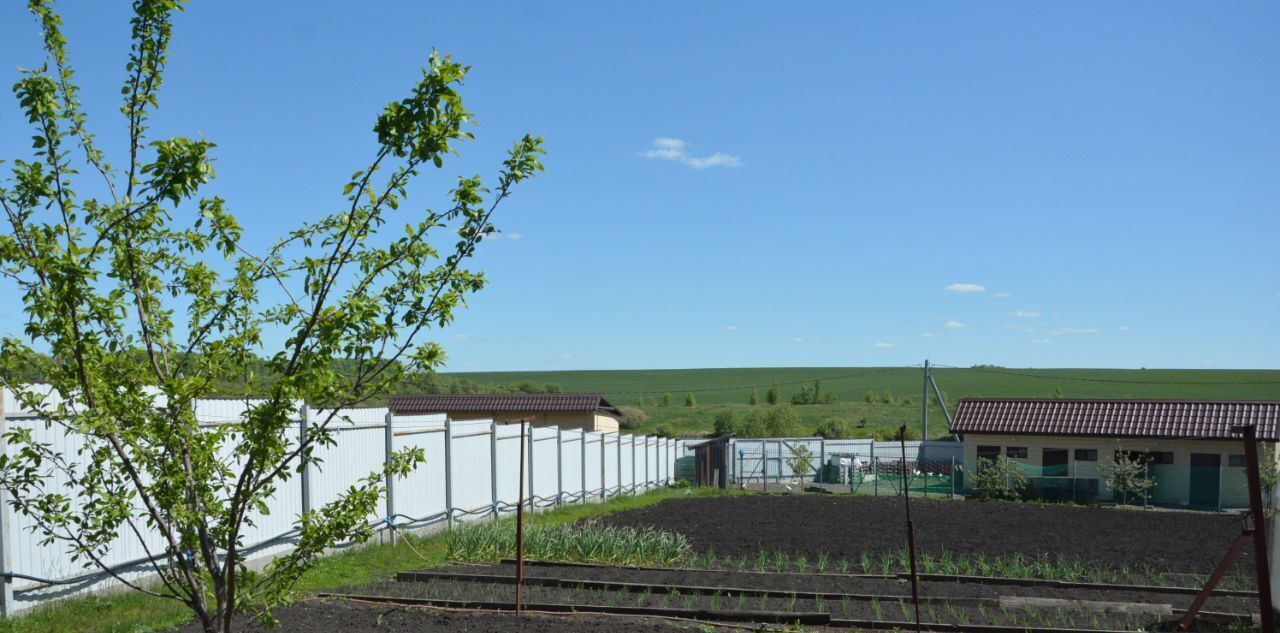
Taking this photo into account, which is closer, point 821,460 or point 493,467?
point 493,467

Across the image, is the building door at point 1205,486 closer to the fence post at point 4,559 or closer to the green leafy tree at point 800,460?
the green leafy tree at point 800,460

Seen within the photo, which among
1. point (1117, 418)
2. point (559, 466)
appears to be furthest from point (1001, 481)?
point (559, 466)

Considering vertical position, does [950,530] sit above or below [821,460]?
above

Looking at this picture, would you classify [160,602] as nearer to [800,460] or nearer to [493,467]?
[493,467]

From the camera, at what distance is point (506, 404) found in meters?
37.3

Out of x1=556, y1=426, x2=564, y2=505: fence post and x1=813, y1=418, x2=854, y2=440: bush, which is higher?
x1=556, y1=426, x2=564, y2=505: fence post

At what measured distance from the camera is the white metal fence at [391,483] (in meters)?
8.48

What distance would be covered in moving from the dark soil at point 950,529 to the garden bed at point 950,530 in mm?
18

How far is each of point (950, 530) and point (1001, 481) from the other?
11455mm

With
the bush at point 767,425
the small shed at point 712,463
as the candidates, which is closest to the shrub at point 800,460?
the small shed at point 712,463

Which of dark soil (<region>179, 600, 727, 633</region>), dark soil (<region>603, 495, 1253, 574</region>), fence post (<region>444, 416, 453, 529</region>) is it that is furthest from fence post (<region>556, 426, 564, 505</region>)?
dark soil (<region>179, 600, 727, 633</region>)

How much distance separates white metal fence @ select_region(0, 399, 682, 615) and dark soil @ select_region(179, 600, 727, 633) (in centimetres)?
96

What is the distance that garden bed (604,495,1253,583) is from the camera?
607 inches

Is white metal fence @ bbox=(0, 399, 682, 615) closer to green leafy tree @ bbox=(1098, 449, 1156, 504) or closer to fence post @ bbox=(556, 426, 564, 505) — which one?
fence post @ bbox=(556, 426, 564, 505)
